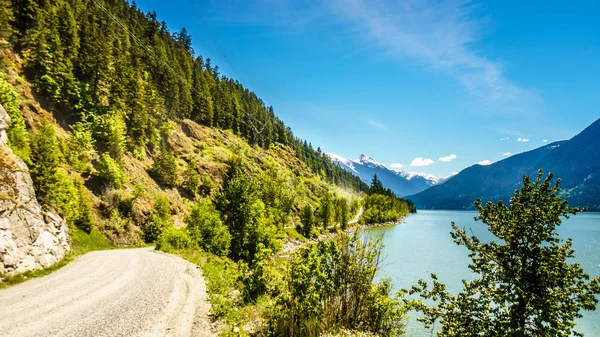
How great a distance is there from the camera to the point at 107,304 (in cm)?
1245

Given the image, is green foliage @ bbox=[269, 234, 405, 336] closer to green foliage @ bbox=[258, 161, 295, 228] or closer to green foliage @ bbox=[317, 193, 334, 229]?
green foliage @ bbox=[258, 161, 295, 228]

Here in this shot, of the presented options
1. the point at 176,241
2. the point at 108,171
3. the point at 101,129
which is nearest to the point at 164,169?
the point at 101,129

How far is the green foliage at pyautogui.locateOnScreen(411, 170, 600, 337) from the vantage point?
6.34m

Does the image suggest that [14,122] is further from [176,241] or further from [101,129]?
[176,241]

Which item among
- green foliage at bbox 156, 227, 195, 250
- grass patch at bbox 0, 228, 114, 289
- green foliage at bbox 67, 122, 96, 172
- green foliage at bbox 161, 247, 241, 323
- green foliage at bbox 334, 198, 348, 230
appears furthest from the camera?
green foliage at bbox 334, 198, 348, 230

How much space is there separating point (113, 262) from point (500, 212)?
24467mm

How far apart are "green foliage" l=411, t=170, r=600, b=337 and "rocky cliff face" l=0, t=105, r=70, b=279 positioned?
20.4m

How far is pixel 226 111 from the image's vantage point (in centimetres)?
10944

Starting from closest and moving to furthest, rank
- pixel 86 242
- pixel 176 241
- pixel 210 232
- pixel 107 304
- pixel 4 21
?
pixel 107 304 → pixel 86 242 → pixel 176 241 → pixel 210 232 → pixel 4 21

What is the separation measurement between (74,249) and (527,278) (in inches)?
1226

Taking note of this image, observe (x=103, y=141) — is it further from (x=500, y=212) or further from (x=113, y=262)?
(x=500, y=212)

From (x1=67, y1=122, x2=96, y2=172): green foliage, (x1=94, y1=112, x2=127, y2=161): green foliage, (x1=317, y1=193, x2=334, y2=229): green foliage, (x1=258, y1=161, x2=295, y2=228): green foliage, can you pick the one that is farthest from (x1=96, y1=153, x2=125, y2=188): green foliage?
(x1=317, y1=193, x2=334, y2=229): green foliage

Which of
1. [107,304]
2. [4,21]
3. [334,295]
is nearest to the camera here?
[334,295]

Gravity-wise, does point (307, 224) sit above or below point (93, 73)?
below
